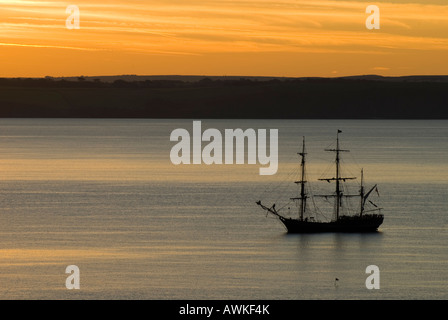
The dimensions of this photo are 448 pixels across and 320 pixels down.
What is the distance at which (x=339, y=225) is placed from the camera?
3568 inches

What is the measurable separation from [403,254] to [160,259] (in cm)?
2134

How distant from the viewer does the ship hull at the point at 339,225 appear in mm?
88875

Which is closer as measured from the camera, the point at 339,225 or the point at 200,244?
the point at 200,244

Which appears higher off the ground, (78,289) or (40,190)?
(40,190)

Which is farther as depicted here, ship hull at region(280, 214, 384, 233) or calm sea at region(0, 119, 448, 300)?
ship hull at region(280, 214, 384, 233)

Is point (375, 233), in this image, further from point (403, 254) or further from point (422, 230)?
point (403, 254)

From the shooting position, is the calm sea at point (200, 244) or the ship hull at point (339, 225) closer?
the calm sea at point (200, 244)

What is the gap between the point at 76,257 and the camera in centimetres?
7169

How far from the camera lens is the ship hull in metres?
88.9
